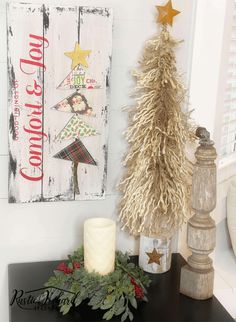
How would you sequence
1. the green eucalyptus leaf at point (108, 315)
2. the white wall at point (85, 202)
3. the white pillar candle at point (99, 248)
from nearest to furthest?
the green eucalyptus leaf at point (108, 315) → the white pillar candle at point (99, 248) → the white wall at point (85, 202)

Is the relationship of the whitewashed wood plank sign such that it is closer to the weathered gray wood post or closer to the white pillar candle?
the white pillar candle

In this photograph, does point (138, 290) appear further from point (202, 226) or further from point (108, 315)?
point (202, 226)

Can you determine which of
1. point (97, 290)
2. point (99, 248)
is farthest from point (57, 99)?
point (97, 290)

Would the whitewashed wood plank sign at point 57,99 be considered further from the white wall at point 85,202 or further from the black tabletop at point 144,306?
the black tabletop at point 144,306

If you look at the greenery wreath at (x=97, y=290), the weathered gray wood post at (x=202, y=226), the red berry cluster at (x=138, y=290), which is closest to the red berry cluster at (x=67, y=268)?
the greenery wreath at (x=97, y=290)

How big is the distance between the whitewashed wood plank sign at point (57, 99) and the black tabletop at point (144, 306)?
24 cm

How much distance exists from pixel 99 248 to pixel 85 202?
0.78 feet

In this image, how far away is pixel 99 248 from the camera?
1.24 m

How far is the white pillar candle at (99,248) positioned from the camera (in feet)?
4.06

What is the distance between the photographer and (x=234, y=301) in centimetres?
151

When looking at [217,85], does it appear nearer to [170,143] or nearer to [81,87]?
[170,143]

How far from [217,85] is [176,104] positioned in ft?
0.71

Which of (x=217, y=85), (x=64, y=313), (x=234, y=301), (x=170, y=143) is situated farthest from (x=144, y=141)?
(x=234, y=301)

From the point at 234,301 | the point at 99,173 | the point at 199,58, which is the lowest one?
the point at 234,301
